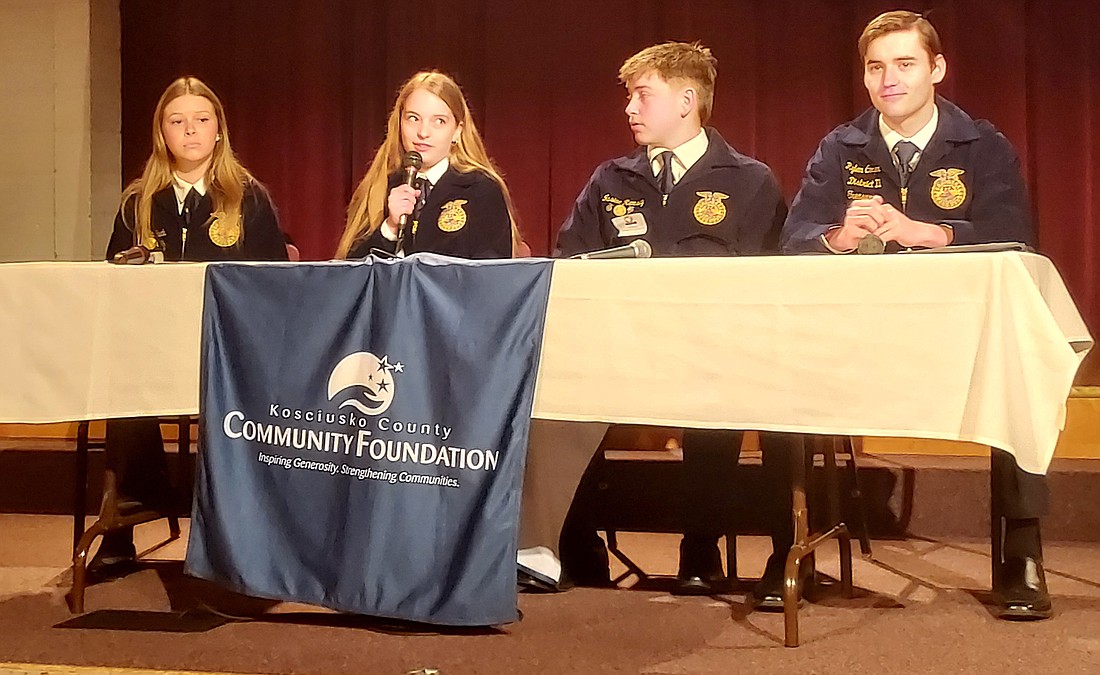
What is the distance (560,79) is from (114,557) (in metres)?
2.98

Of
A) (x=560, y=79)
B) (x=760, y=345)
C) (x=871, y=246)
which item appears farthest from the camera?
(x=560, y=79)

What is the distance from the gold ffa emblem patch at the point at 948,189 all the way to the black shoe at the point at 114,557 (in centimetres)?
233

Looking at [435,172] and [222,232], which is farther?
[222,232]

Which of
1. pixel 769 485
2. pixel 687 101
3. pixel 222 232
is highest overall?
pixel 687 101

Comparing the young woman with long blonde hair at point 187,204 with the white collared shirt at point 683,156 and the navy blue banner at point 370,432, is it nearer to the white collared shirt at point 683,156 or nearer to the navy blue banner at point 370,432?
the navy blue banner at point 370,432

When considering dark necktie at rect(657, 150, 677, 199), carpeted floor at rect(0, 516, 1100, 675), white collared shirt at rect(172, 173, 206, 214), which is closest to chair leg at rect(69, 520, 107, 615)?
carpeted floor at rect(0, 516, 1100, 675)

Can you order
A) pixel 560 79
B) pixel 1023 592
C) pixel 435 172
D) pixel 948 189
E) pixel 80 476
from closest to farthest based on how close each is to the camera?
pixel 1023 592
pixel 948 189
pixel 80 476
pixel 435 172
pixel 560 79

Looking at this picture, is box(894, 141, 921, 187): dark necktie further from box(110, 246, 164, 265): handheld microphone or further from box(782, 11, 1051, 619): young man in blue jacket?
box(110, 246, 164, 265): handheld microphone

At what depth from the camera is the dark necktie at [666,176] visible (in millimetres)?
2846

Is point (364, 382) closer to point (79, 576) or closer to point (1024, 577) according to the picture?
point (79, 576)

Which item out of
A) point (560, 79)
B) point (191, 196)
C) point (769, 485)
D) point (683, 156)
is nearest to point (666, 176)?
point (683, 156)

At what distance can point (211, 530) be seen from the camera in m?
2.23

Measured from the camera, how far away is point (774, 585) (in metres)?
2.45

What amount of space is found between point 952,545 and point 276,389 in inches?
86.9
